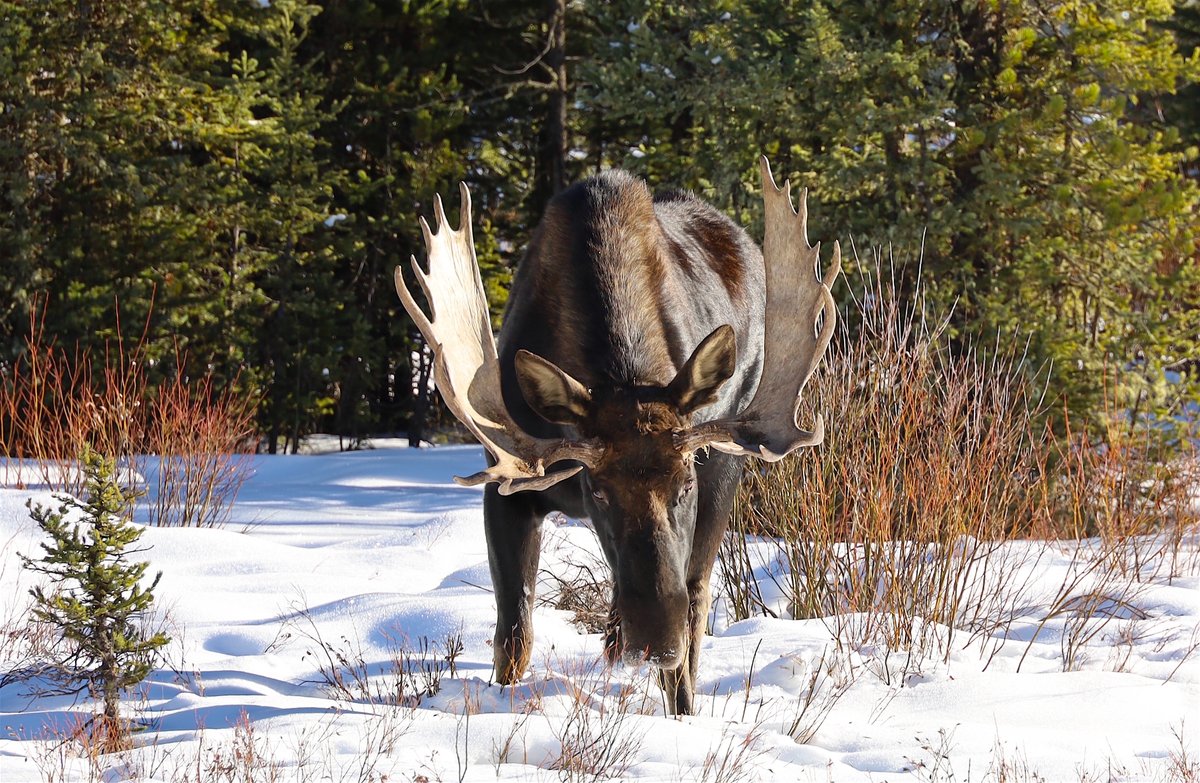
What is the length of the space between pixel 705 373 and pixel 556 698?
1.33m

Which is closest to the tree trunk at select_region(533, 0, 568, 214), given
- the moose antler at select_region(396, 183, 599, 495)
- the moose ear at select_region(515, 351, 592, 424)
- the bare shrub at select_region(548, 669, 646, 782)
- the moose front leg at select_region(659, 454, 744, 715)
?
the moose front leg at select_region(659, 454, 744, 715)

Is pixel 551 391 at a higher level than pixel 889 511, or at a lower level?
higher

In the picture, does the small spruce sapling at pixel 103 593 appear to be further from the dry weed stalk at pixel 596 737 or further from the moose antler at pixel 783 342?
the moose antler at pixel 783 342

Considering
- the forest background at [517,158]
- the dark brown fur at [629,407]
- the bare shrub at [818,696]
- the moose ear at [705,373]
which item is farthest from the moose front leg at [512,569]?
the forest background at [517,158]

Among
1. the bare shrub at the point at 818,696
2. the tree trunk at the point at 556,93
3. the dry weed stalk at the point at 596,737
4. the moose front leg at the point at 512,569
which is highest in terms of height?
the tree trunk at the point at 556,93

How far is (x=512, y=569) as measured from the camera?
482cm

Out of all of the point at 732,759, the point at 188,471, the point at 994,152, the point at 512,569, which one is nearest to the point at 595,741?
the point at 732,759

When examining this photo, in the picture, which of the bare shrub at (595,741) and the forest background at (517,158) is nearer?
the bare shrub at (595,741)

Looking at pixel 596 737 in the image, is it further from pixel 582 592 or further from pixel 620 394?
pixel 582 592

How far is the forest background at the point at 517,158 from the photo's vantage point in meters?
11.6

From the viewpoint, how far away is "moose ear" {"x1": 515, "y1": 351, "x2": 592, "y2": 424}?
4219 millimetres

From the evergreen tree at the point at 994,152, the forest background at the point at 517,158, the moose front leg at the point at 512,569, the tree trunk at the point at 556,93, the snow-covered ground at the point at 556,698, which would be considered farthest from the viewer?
the tree trunk at the point at 556,93

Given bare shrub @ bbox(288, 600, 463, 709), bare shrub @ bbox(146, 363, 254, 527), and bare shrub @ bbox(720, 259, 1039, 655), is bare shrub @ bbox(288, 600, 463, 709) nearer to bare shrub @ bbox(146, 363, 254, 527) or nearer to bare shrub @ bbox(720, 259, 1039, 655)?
bare shrub @ bbox(720, 259, 1039, 655)

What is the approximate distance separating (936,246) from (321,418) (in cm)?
1157
